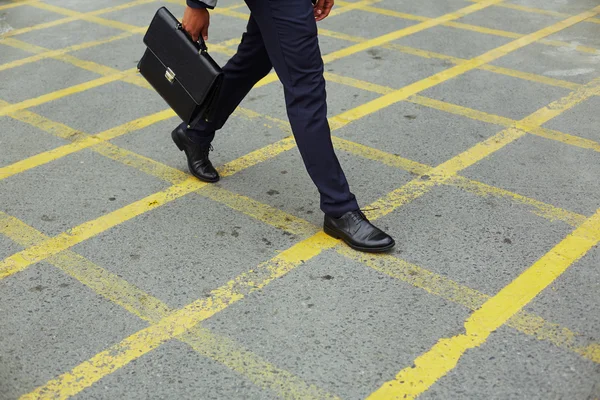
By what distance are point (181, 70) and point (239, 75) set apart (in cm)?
31

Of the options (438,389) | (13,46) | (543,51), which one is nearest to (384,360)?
(438,389)

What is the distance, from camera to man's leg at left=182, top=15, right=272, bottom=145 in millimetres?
4152

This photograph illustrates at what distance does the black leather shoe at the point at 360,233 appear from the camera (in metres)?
3.80

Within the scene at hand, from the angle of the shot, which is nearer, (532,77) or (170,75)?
(170,75)

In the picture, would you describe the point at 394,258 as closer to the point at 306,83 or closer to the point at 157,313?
the point at 306,83

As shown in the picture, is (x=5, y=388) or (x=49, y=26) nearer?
(x=5, y=388)

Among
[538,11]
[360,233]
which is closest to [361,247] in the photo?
[360,233]

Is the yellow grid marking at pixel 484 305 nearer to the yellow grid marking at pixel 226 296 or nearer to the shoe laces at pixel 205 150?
the yellow grid marking at pixel 226 296

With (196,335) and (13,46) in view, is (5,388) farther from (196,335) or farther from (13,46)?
(13,46)

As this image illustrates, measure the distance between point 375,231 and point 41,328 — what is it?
149 centimetres

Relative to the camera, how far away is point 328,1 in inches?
157

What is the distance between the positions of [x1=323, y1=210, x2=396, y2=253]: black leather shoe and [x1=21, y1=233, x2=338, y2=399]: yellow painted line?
0.09 meters

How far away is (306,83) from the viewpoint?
12.1 feet

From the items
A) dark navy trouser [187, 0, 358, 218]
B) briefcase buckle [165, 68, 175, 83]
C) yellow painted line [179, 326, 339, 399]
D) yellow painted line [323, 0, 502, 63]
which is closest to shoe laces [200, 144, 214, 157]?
briefcase buckle [165, 68, 175, 83]
